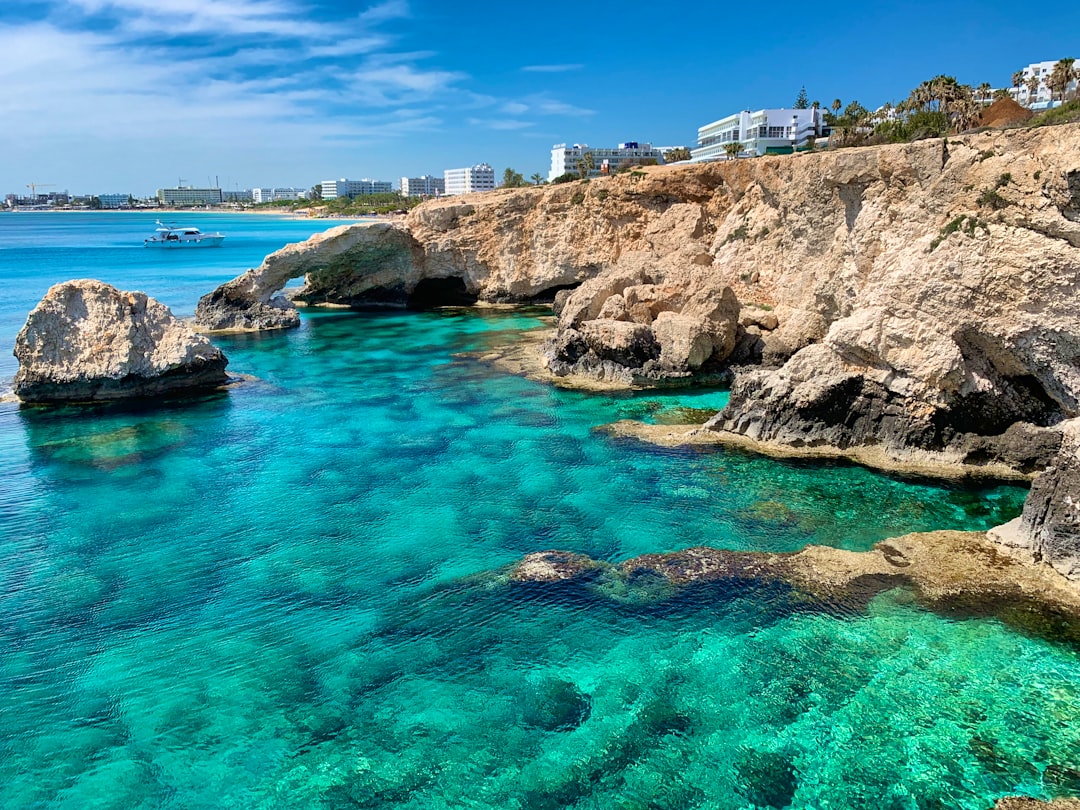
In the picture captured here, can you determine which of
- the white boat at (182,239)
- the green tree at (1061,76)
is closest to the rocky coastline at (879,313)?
the green tree at (1061,76)

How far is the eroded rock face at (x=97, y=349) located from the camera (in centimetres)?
2677

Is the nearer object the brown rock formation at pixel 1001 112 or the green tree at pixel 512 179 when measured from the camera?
the brown rock formation at pixel 1001 112

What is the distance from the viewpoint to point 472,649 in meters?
12.0

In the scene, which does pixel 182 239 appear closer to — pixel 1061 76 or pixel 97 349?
pixel 97 349

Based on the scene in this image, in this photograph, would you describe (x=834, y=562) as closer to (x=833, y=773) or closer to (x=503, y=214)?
(x=833, y=773)

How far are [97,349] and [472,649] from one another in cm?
2200

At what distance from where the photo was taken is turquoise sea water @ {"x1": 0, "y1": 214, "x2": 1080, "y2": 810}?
30.9 feet

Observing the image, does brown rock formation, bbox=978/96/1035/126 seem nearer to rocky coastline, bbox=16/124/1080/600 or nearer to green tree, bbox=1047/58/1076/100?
green tree, bbox=1047/58/1076/100

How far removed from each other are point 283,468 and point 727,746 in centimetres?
1432

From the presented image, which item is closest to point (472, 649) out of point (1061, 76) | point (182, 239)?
point (1061, 76)

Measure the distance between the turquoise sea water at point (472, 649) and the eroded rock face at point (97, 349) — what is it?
5973 mm

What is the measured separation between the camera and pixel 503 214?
153 ft

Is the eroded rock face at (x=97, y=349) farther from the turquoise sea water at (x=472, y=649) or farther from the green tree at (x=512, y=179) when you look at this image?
the green tree at (x=512, y=179)

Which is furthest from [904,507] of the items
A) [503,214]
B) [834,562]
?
[503,214]
